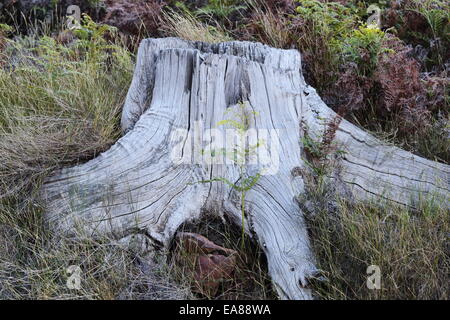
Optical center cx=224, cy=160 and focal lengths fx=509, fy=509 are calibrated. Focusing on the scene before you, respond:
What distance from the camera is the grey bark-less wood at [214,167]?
13.2 feet

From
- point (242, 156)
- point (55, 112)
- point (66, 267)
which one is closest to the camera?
point (66, 267)

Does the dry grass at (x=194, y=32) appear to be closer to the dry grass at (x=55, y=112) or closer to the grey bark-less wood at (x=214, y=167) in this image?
the dry grass at (x=55, y=112)

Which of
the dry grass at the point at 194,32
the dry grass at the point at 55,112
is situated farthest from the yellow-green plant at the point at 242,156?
the dry grass at the point at 194,32

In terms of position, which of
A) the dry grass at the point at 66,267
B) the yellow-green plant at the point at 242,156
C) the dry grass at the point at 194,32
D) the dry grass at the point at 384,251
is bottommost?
the dry grass at the point at 66,267

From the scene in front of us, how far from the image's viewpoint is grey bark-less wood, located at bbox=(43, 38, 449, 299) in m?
4.01

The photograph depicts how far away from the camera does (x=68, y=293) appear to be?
3555 mm

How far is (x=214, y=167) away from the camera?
4254mm

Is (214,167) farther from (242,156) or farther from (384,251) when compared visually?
(384,251)

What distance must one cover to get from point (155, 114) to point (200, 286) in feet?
5.31

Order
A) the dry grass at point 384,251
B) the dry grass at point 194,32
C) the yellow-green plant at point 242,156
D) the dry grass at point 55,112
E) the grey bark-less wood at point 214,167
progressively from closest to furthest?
the dry grass at point 384,251, the yellow-green plant at point 242,156, the grey bark-less wood at point 214,167, the dry grass at point 55,112, the dry grass at point 194,32

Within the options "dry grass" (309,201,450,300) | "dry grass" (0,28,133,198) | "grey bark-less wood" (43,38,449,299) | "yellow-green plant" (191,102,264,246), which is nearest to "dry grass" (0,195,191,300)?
"grey bark-less wood" (43,38,449,299)

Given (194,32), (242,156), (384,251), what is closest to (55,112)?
(194,32)
